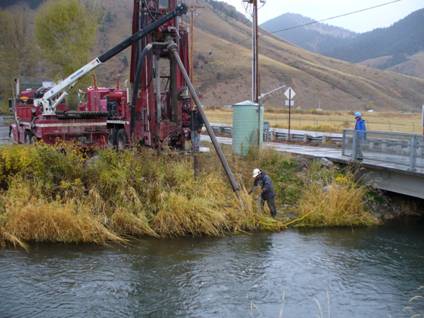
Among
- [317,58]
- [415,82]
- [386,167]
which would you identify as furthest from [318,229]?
[317,58]

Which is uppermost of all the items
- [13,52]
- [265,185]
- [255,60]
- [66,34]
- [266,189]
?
[66,34]

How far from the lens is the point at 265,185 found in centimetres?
1656

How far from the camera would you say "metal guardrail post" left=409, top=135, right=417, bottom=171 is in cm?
1577

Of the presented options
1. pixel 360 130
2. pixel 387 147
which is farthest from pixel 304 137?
pixel 387 147

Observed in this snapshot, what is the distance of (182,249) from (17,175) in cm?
547

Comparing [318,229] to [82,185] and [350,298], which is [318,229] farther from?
[82,185]

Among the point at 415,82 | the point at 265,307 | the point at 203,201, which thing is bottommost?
the point at 265,307

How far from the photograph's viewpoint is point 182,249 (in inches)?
567

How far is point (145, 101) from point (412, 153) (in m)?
10.4

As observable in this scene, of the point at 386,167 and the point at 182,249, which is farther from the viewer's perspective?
the point at 386,167

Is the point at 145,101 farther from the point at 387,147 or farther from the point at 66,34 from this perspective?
the point at 66,34

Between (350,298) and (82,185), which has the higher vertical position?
(82,185)

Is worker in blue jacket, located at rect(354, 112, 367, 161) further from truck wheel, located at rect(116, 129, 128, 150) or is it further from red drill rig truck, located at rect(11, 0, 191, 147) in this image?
truck wheel, located at rect(116, 129, 128, 150)

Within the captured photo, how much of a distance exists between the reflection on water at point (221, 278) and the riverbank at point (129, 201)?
0.60m
